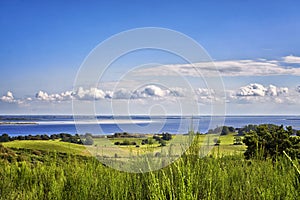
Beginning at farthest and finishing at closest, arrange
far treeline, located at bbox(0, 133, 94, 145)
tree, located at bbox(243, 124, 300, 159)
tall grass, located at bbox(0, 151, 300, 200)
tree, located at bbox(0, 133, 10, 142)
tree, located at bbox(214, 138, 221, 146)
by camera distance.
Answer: tree, located at bbox(0, 133, 10, 142), tree, located at bbox(243, 124, 300, 159), far treeline, located at bbox(0, 133, 94, 145), tree, located at bbox(214, 138, 221, 146), tall grass, located at bbox(0, 151, 300, 200)

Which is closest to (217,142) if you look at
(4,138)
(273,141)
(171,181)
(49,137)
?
(171,181)

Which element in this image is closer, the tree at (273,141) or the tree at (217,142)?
the tree at (217,142)

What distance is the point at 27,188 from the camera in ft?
22.3

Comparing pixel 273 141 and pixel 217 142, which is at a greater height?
pixel 217 142

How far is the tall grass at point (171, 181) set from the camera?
401 cm

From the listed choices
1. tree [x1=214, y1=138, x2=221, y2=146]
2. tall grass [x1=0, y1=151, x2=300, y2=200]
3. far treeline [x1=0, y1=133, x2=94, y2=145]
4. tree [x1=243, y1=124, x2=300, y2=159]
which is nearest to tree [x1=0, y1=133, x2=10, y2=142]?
far treeline [x1=0, y1=133, x2=94, y2=145]

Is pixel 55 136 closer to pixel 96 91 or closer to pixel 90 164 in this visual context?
pixel 90 164

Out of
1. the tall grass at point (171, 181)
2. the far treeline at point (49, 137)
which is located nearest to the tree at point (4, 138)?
the far treeline at point (49, 137)

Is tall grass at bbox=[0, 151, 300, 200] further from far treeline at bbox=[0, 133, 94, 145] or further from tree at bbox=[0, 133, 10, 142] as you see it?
tree at bbox=[0, 133, 10, 142]

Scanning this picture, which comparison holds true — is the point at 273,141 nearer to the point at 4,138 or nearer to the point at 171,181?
the point at 171,181

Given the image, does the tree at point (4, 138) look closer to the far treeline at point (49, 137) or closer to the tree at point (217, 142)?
the far treeline at point (49, 137)

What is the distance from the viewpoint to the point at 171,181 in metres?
4.57

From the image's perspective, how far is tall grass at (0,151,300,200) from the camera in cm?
401

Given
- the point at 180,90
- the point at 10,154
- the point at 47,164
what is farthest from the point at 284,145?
the point at 10,154
